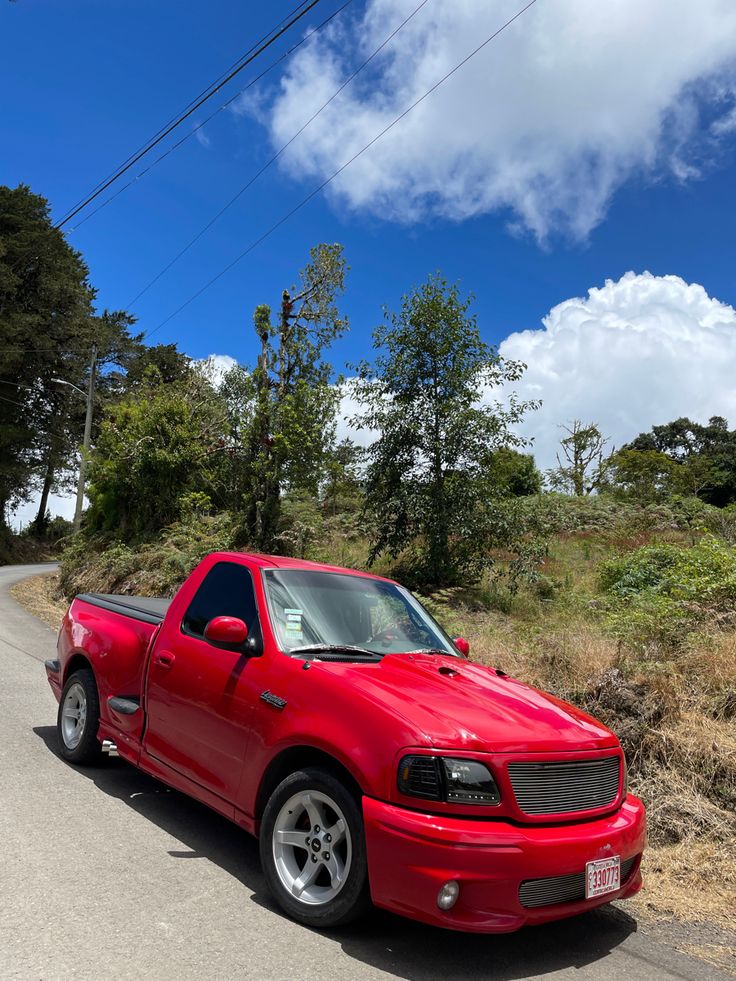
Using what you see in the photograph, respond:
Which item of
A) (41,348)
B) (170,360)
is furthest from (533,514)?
(170,360)

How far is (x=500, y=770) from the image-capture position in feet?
10.6

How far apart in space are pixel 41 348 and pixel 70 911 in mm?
38135

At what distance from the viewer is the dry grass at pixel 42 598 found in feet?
52.9

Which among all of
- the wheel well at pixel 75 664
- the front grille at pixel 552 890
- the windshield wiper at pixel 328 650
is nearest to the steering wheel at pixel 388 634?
the windshield wiper at pixel 328 650

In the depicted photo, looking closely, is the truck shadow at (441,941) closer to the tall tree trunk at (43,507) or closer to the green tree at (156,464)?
the green tree at (156,464)

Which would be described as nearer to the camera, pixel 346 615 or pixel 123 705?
pixel 346 615

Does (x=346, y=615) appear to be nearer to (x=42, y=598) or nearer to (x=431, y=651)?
(x=431, y=651)

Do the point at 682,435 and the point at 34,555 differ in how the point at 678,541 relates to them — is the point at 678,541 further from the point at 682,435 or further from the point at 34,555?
the point at 682,435

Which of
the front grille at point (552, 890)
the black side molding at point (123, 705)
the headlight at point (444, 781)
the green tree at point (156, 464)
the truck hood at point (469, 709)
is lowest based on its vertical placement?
the front grille at point (552, 890)

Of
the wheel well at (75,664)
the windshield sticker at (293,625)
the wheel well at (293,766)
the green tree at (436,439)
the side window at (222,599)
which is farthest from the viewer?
the green tree at (436,439)

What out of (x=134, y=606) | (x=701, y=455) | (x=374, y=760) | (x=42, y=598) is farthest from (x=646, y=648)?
(x=701, y=455)

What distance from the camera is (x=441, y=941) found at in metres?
3.46

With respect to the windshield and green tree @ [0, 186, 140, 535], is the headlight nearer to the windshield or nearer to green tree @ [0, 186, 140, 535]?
the windshield

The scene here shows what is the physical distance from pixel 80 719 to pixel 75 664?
0.48 meters
